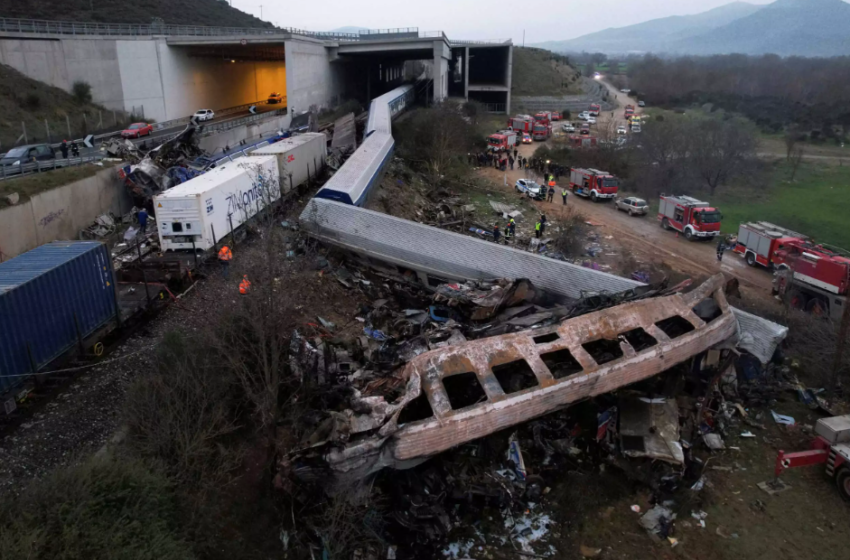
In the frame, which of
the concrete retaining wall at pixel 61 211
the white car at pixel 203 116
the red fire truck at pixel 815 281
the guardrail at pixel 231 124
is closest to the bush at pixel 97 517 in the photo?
the concrete retaining wall at pixel 61 211

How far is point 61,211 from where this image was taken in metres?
18.8

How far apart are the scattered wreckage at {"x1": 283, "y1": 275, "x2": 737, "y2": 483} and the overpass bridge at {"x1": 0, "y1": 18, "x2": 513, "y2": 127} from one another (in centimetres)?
3301

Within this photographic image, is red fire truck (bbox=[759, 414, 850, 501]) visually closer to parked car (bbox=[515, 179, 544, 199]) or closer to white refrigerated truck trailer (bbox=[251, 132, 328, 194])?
white refrigerated truck trailer (bbox=[251, 132, 328, 194])

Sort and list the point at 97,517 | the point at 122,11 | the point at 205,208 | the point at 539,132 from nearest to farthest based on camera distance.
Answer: the point at 97,517, the point at 205,208, the point at 539,132, the point at 122,11

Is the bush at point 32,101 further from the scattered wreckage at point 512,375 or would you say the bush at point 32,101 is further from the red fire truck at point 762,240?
the red fire truck at point 762,240

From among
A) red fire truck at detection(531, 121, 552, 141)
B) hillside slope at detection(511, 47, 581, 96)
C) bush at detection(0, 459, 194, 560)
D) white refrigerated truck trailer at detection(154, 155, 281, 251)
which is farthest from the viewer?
hillside slope at detection(511, 47, 581, 96)

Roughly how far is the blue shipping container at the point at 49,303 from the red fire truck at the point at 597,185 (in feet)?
81.9

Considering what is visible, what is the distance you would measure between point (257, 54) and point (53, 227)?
35.6 metres

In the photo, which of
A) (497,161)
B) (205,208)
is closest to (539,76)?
(497,161)

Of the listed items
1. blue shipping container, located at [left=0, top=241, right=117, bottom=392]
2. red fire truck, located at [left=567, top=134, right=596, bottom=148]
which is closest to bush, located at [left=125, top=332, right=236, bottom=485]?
blue shipping container, located at [left=0, top=241, right=117, bottom=392]

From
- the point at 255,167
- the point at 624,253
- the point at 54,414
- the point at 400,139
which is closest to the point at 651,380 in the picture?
the point at 54,414

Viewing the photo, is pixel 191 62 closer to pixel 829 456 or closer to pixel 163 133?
pixel 163 133

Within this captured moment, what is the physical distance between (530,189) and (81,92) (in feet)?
89.9

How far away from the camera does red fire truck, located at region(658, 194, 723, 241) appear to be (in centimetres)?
2392
